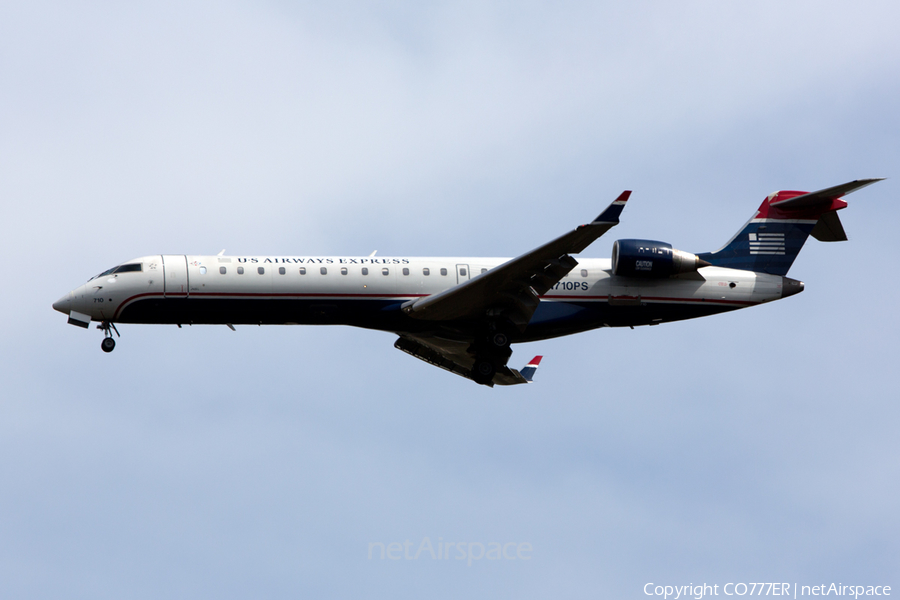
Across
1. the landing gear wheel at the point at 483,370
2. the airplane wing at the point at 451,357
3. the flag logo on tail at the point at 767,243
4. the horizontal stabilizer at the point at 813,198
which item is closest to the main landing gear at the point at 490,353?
the landing gear wheel at the point at 483,370

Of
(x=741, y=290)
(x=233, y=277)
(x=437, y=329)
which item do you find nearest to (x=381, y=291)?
(x=437, y=329)

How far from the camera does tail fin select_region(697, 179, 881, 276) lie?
30.4 meters

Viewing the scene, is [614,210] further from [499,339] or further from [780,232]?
[780,232]

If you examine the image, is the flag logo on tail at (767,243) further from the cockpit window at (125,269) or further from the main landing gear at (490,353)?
the cockpit window at (125,269)

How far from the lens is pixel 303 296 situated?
2762 cm

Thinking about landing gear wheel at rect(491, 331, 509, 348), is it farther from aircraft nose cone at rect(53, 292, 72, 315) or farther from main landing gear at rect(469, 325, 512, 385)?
aircraft nose cone at rect(53, 292, 72, 315)

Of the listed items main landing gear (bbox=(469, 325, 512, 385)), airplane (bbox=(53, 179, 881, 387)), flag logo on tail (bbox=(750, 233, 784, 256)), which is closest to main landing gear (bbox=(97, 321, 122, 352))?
airplane (bbox=(53, 179, 881, 387))

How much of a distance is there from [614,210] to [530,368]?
9.03 metres

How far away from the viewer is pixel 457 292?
26797 millimetres

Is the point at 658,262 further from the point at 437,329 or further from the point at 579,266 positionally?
the point at 437,329

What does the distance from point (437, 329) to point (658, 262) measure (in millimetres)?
6033

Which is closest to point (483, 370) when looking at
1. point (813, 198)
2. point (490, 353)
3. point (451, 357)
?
point (490, 353)

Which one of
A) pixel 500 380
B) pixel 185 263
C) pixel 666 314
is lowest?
pixel 500 380

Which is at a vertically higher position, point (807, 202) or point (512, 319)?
point (807, 202)
